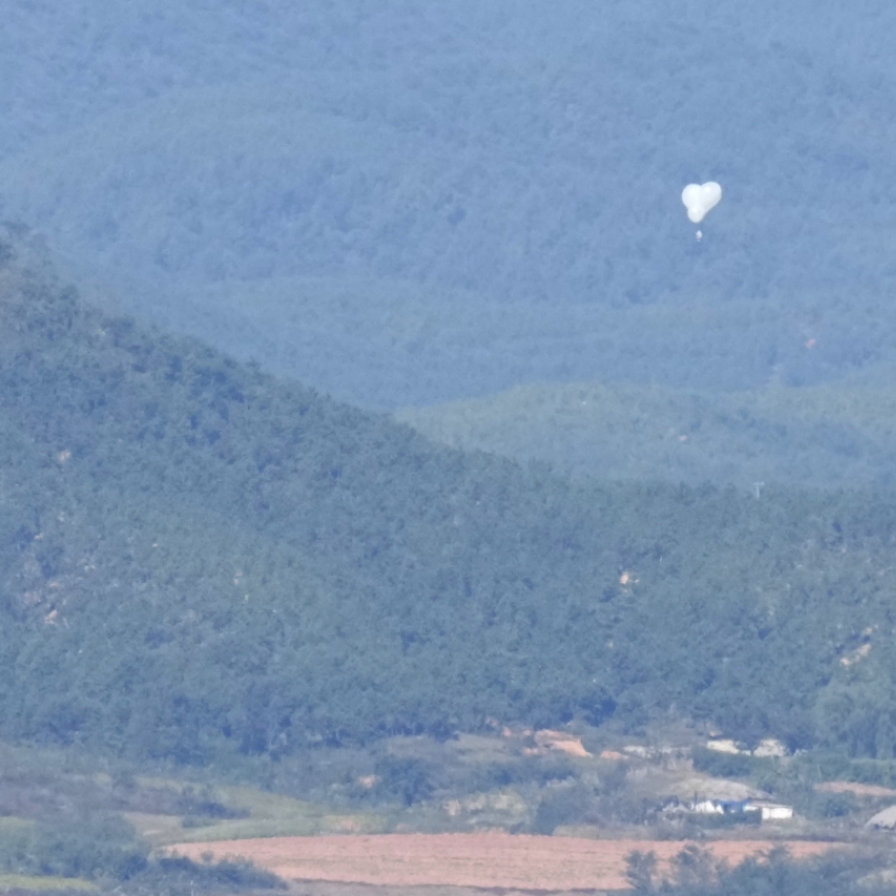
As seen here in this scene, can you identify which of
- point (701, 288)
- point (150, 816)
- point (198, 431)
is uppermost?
point (701, 288)

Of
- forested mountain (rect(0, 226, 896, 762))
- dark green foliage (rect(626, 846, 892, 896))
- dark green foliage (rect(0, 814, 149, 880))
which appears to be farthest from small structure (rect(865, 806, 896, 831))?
dark green foliage (rect(0, 814, 149, 880))

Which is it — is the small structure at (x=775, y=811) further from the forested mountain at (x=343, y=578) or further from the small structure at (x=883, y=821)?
the forested mountain at (x=343, y=578)

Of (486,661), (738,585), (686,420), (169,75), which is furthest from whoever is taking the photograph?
(169,75)

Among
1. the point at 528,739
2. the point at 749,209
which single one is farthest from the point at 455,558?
the point at 749,209

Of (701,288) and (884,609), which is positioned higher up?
(701,288)

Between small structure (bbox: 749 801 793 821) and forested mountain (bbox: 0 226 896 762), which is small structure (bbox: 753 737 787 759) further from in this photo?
small structure (bbox: 749 801 793 821)

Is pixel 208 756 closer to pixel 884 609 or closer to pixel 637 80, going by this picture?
pixel 884 609

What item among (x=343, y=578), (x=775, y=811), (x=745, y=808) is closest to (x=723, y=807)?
(x=745, y=808)

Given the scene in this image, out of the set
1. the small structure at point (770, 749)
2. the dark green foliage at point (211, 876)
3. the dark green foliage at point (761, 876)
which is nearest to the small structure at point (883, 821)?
the dark green foliage at point (761, 876)
